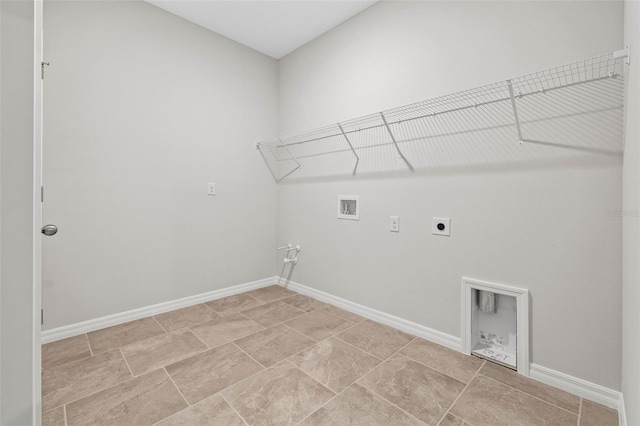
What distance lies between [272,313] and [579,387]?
1924mm

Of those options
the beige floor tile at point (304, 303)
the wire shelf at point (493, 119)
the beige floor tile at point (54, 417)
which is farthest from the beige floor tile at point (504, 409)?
the beige floor tile at point (54, 417)

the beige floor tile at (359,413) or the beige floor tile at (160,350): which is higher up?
the beige floor tile at (160,350)

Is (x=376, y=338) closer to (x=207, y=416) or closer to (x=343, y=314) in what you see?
(x=343, y=314)

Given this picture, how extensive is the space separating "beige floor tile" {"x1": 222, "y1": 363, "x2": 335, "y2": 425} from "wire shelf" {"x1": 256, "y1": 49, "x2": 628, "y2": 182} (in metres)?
1.50

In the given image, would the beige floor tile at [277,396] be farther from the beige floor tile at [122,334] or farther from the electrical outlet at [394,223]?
the electrical outlet at [394,223]

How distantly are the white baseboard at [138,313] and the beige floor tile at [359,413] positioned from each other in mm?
1668

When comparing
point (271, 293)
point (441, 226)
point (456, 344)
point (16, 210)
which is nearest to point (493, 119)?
point (441, 226)

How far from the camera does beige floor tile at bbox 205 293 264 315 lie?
2.45 meters

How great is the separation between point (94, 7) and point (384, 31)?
6.77 feet

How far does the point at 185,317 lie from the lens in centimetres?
230

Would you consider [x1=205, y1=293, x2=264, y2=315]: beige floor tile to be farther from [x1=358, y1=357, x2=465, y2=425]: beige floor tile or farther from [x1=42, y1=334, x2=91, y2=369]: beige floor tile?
[x1=358, y1=357, x2=465, y2=425]: beige floor tile

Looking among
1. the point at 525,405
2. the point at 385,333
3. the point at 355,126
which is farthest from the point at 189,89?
the point at 525,405

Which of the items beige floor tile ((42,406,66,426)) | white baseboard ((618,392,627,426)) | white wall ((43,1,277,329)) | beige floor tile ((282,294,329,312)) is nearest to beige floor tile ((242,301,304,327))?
beige floor tile ((282,294,329,312))

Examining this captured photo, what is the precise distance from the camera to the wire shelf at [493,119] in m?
1.37
